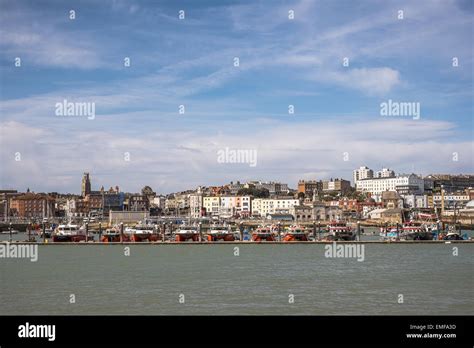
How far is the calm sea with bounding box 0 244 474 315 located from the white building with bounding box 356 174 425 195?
400 feet

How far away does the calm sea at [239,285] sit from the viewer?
54.9ft

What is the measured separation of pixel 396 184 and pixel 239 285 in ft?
456

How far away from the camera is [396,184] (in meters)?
155

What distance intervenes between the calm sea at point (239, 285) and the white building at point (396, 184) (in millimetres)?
121912

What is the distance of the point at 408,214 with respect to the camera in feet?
364

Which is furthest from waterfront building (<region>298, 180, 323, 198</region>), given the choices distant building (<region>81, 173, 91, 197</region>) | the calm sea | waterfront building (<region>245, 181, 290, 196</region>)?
the calm sea

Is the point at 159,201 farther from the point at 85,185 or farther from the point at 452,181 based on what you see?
the point at 452,181

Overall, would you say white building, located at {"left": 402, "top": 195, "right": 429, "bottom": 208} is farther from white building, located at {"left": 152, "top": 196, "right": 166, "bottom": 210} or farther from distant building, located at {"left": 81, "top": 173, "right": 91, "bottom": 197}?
distant building, located at {"left": 81, "top": 173, "right": 91, "bottom": 197}

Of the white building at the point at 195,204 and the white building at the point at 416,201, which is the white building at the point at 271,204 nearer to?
the white building at the point at 195,204

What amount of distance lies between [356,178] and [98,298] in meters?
178

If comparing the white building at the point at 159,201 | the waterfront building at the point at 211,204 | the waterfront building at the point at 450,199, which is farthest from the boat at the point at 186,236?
the white building at the point at 159,201
